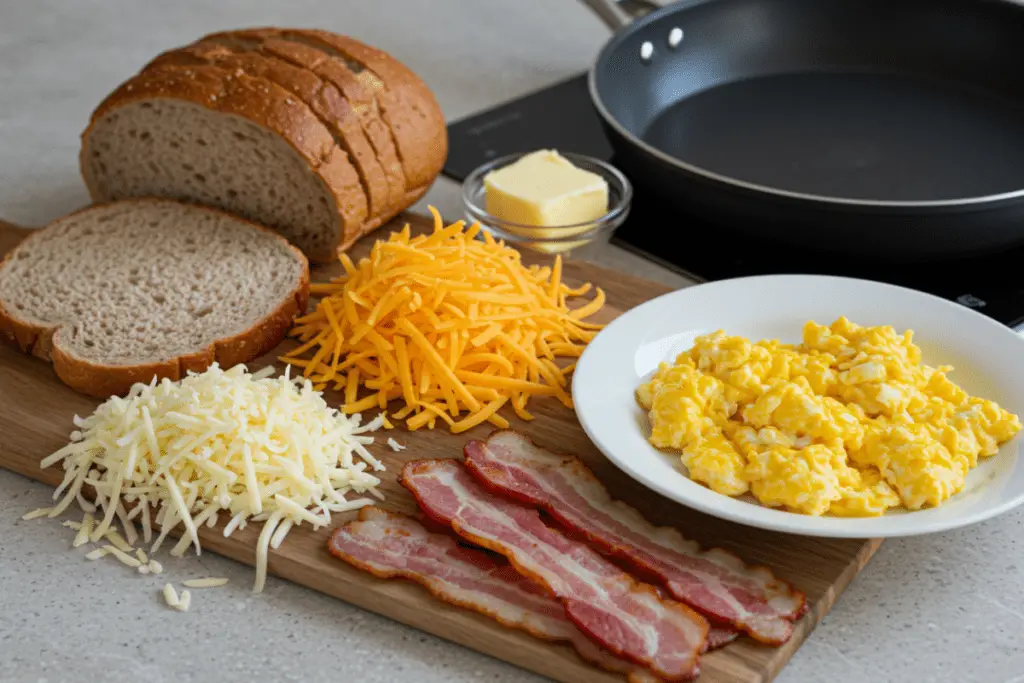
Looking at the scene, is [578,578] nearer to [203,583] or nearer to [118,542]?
[203,583]

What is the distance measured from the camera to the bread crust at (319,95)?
291 cm

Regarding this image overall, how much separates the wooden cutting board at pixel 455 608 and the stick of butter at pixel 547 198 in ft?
1.97

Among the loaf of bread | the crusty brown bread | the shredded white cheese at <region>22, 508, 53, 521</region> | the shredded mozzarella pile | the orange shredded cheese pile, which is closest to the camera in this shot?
the shredded mozzarella pile

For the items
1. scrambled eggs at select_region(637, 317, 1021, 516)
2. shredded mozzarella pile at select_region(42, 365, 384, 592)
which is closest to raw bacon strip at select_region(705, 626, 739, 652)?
scrambled eggs at select_region(637, 317, 1021, 516)

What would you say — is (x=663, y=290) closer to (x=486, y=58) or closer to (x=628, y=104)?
(x=628, y=104)

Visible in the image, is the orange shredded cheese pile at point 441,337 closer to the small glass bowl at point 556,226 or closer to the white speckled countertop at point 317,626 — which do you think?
the small glass bowl at point 556,226

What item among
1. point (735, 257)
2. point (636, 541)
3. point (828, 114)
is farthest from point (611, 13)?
point (636, 541)

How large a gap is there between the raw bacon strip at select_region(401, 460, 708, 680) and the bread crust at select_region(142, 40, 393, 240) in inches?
40.7

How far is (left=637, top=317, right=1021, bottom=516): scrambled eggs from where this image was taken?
1960mm

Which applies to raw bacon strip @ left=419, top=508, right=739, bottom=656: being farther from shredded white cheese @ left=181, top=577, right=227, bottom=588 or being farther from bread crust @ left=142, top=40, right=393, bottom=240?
bread crust @ left=142, top=40, right=393, bottom=240

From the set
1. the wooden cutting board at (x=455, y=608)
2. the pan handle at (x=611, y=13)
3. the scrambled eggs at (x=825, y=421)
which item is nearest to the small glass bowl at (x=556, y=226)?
the pan handle at (x=611, y=13)

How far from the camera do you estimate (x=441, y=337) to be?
2.44 meters

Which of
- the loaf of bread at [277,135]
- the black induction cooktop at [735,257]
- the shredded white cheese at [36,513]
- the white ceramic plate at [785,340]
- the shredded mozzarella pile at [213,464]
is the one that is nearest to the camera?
the white ceramic plate at [785,340]

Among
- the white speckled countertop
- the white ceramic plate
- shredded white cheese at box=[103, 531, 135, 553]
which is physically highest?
the white ceramic plate
